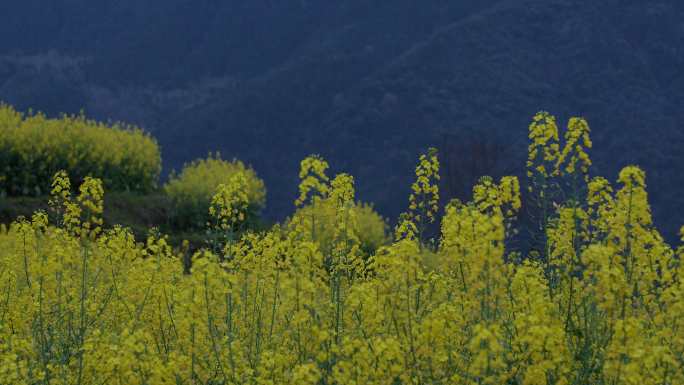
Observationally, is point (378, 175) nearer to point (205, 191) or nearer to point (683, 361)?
point (205, 191)

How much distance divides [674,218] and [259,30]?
3018 cm

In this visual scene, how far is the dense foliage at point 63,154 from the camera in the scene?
14.1m

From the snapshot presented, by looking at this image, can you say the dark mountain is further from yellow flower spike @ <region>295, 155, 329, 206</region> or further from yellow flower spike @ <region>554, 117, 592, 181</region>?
yellow flower spike @ <region>554, 117, 592, 181</region>

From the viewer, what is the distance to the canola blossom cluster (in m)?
3.69

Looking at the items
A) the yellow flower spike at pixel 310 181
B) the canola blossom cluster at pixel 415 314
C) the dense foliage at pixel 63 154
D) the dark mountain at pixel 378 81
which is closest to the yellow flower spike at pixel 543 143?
the canola blossom cluster at pixel 415 314

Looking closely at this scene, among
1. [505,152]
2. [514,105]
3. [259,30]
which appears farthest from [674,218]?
[259,30]

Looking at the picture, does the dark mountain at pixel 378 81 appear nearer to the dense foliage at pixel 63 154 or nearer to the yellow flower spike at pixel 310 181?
the dense foliage at pixel 63 154

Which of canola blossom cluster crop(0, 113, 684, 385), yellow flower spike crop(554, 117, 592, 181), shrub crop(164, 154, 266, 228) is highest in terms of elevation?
shrub crop(164, 154, 266, 228)

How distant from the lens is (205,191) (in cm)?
1558

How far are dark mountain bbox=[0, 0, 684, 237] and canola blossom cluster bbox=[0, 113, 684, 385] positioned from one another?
22213 mm

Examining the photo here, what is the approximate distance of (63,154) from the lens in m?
14.6

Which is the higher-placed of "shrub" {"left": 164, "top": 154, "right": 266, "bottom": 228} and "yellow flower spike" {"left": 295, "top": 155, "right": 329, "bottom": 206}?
"shrub" {"left": 164, "top": 154, "right": 266, "bottom": 228}

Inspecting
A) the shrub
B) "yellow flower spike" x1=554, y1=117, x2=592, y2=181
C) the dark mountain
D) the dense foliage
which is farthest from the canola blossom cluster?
the dark mountain

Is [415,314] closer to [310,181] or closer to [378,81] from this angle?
[310,181]
